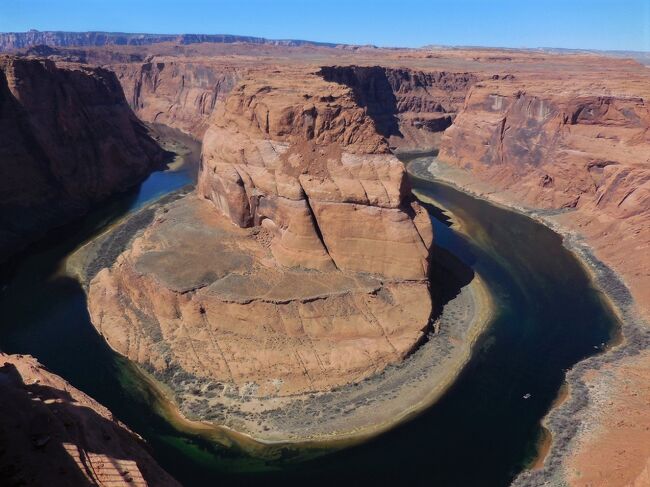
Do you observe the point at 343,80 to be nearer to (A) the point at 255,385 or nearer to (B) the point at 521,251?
(B) the point at 521,251

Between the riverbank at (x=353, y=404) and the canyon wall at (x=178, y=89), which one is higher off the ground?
the canyon wall at (x=178, y=89)

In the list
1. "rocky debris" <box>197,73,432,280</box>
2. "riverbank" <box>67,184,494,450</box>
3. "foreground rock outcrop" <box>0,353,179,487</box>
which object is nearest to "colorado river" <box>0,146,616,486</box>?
"riverbank" <box>67,184,494,450</box>

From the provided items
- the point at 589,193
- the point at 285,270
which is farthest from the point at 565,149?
the point at 285,270

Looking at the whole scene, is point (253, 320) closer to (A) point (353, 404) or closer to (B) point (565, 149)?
(A) point (353, 404)

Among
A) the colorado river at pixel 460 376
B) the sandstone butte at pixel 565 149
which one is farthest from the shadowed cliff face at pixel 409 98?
the colorado river at pixel 460 376

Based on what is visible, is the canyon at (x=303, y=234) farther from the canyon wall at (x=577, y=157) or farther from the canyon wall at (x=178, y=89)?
the canyon wall at (x=178, y=89)

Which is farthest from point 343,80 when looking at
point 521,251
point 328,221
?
point 328,221
